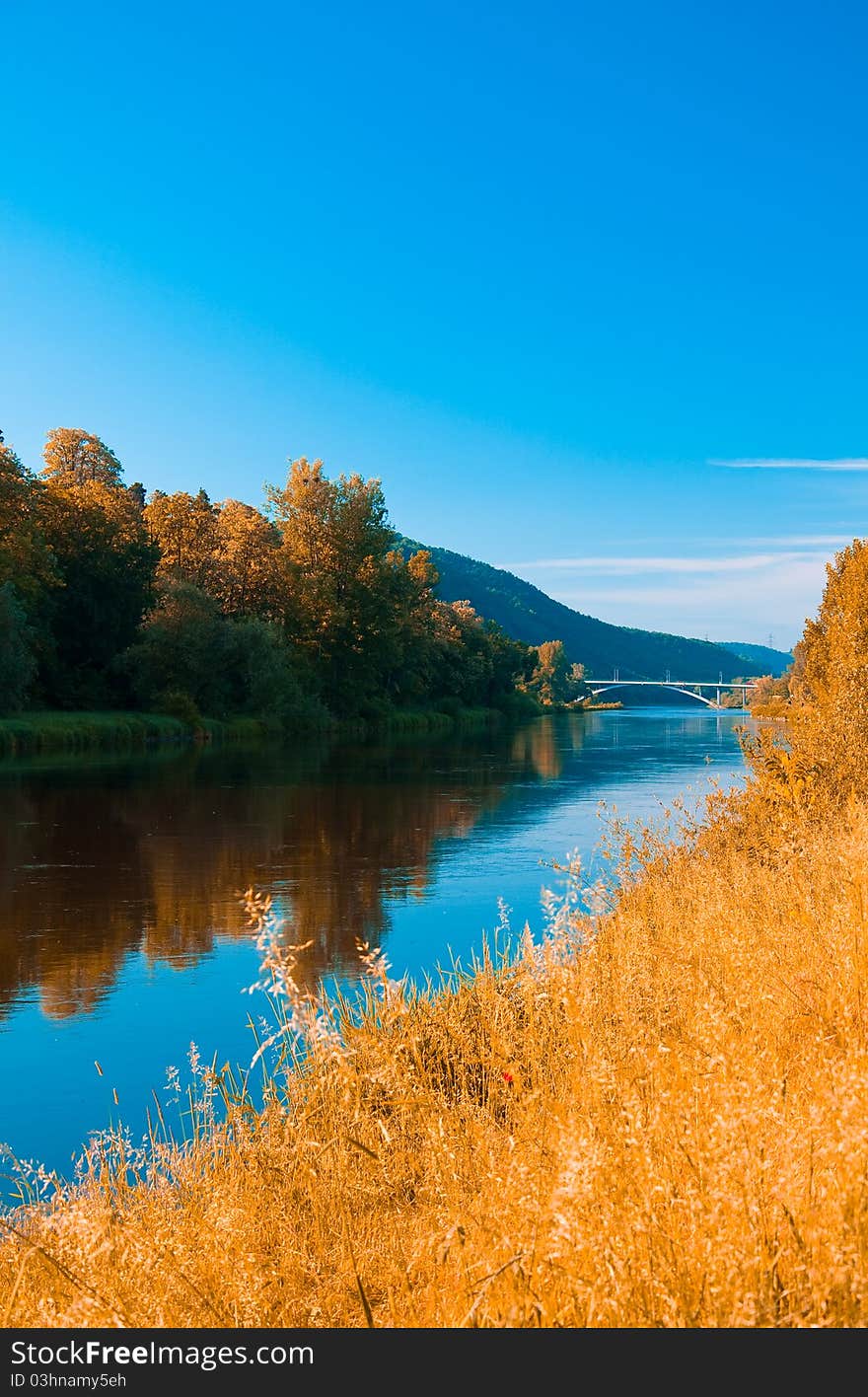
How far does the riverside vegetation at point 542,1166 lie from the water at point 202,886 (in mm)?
1233

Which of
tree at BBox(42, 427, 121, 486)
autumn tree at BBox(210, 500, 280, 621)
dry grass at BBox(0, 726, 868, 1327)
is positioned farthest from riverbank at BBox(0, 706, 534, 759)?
dry grass at BBox(0, 726, 868, 1327)

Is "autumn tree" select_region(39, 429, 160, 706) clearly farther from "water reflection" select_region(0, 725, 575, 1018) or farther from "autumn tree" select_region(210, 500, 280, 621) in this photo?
"water reflection" select_region(0, 725, 575, 1018)

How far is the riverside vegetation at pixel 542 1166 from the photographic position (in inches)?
113

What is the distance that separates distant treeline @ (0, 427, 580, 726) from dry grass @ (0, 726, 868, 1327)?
1449 inches

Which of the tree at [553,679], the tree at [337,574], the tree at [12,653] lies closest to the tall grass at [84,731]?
the tree at [12,653]

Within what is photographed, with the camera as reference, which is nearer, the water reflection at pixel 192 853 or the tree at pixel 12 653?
the water reflection at pixel 192 853

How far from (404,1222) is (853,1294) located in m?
2.41

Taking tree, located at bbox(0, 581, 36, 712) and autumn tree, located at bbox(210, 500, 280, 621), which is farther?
autumn tree, located at bbox(210, 500, 280, 621)

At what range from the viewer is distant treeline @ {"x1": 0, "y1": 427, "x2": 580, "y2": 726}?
48.9 metres

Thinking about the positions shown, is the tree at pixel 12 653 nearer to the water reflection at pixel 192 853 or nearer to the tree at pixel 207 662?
the water reflection at pixel 192 853

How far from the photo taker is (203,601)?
54.5 m

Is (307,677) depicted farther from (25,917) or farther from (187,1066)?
(187,1066)

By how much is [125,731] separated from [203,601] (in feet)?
31.1
